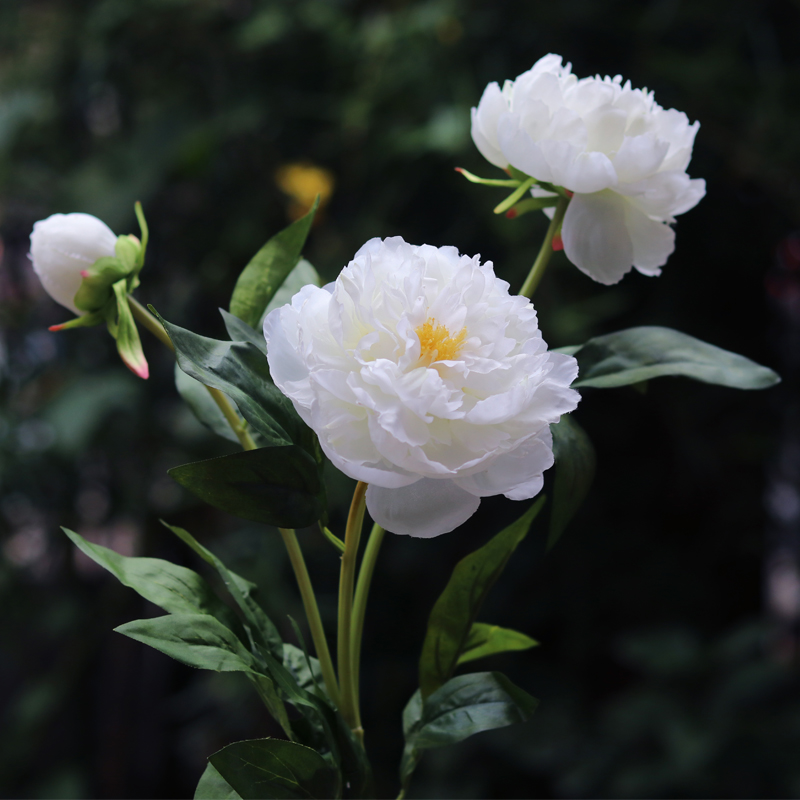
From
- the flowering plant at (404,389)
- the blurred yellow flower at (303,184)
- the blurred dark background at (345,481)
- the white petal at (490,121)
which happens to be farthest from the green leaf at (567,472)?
the blurred yellow flower at (303,184)

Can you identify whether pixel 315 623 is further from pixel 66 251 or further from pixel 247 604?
pixel 66 251

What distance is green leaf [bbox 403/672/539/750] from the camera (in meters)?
0.28

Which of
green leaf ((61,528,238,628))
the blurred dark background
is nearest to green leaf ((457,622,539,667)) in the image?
green leaf ((61,528,238,628))

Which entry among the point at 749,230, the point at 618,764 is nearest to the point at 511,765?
the point at 618,764

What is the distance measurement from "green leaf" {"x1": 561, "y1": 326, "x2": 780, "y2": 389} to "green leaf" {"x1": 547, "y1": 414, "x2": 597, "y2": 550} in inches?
0.9

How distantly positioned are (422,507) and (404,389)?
0.04 metres

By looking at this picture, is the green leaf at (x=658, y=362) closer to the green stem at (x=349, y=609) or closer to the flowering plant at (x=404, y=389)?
the flowering plant at (x=404, y=389)

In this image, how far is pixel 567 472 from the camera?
0.97ft

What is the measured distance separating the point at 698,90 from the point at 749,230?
27cm

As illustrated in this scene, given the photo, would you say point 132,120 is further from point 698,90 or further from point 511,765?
point 511,765

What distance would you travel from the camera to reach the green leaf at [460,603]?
0.31 meters

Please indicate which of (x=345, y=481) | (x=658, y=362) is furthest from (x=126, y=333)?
(x=345, y=481)

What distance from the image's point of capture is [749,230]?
1170 millimetres

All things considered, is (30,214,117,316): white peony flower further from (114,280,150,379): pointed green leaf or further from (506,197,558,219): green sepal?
(506,197,558,219): green sepal
